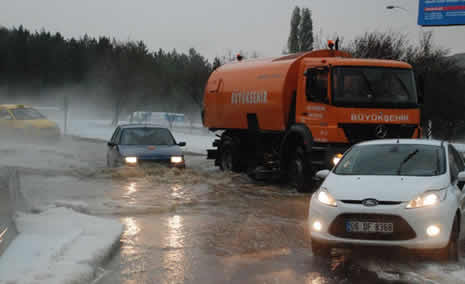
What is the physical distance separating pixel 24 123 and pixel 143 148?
36.8 ft

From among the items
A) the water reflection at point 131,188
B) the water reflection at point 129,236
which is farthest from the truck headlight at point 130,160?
the water reflection at point 129,236

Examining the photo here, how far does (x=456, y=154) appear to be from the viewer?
933 cm

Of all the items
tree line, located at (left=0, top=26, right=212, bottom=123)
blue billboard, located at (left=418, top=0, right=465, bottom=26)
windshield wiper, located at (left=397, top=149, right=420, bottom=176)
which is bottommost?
tree line, located at (left=0, top=26, right=212, bottom=123)

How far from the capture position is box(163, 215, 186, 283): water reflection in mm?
6918

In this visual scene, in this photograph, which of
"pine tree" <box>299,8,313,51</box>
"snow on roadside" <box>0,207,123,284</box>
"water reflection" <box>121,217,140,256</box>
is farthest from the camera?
"pine tree" <box>299,8,313,51</box>

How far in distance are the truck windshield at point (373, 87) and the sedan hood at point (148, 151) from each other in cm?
521

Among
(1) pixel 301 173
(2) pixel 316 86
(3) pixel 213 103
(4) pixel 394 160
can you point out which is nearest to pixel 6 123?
(3) pixel 213 103

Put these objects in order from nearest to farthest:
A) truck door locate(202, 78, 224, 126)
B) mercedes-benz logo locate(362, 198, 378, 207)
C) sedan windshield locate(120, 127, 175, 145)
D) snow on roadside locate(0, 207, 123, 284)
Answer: snow on roadside locate(0, 207, 123, 284) < mercedes-benz logo locate(362, 198, 378, 207) < sedan windshield locate(120, 127, 175, 145) < truck door locate(202, 78, 224, 126)

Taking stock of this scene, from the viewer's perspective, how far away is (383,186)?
7680mm

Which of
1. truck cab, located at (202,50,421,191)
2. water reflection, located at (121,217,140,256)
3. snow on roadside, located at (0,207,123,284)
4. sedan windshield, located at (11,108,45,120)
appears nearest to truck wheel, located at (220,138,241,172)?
truck cab, located at (202,50,421,191)

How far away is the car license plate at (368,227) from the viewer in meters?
7.24

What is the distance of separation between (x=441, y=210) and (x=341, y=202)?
110cm

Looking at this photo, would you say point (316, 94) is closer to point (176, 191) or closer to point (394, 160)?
point (176, 191)

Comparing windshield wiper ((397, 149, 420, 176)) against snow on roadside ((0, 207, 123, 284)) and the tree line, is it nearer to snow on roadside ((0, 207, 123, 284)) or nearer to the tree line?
snow on roadside ((0, 207, 123, 284))
